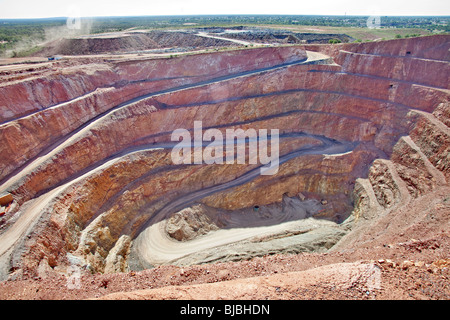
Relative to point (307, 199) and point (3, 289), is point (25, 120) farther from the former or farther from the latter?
point (307, 199)

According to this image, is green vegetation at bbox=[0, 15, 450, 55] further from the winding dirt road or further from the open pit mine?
the winding dirt road

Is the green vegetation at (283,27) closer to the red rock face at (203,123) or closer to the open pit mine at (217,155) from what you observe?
the red rock face at (203,123)

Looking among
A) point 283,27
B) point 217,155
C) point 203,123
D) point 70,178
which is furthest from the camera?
point 283,27

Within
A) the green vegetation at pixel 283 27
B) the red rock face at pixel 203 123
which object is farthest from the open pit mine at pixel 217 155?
the green vegetation at pixel 283 27

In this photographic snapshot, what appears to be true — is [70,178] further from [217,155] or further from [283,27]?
[283,27]

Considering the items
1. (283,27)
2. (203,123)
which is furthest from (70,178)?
(283,27)

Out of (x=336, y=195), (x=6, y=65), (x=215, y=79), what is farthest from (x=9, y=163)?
(x=336, y=195)
